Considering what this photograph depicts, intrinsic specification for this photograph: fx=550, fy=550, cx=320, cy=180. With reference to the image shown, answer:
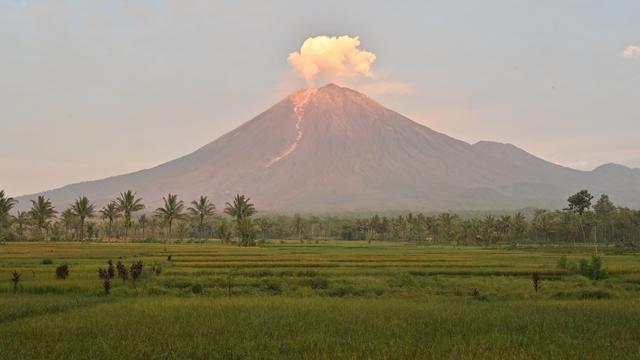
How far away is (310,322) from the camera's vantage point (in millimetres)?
21297

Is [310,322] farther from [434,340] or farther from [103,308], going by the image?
[103,308]

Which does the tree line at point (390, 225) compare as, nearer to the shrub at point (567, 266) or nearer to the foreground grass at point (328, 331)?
the shrub at point (567, 266)

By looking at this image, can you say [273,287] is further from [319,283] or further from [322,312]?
[322,312]

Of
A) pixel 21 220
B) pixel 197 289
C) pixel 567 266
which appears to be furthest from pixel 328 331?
pixel 21 220

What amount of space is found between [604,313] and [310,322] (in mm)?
12409

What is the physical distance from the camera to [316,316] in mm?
22562

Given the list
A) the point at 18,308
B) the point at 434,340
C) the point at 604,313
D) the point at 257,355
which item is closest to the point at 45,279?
the point at 18,308

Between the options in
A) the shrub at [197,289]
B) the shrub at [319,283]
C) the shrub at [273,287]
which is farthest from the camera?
the shrub at [319,283]

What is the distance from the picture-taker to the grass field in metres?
16.5

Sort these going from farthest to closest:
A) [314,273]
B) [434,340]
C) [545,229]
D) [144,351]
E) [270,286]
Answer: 1. [545,229]
2. [314,273]
3. [270,286]
4. [434,340]
5. [144,351]

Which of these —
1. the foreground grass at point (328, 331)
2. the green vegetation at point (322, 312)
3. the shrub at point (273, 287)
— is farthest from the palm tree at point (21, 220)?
A: the foreground grass at point (328, 331)

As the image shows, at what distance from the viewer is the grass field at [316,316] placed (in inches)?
648

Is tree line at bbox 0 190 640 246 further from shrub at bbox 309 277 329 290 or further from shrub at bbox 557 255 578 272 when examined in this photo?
shrub at bbox 309 277 329 290

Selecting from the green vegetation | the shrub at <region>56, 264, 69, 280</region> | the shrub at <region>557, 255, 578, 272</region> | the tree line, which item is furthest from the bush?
the tree line
